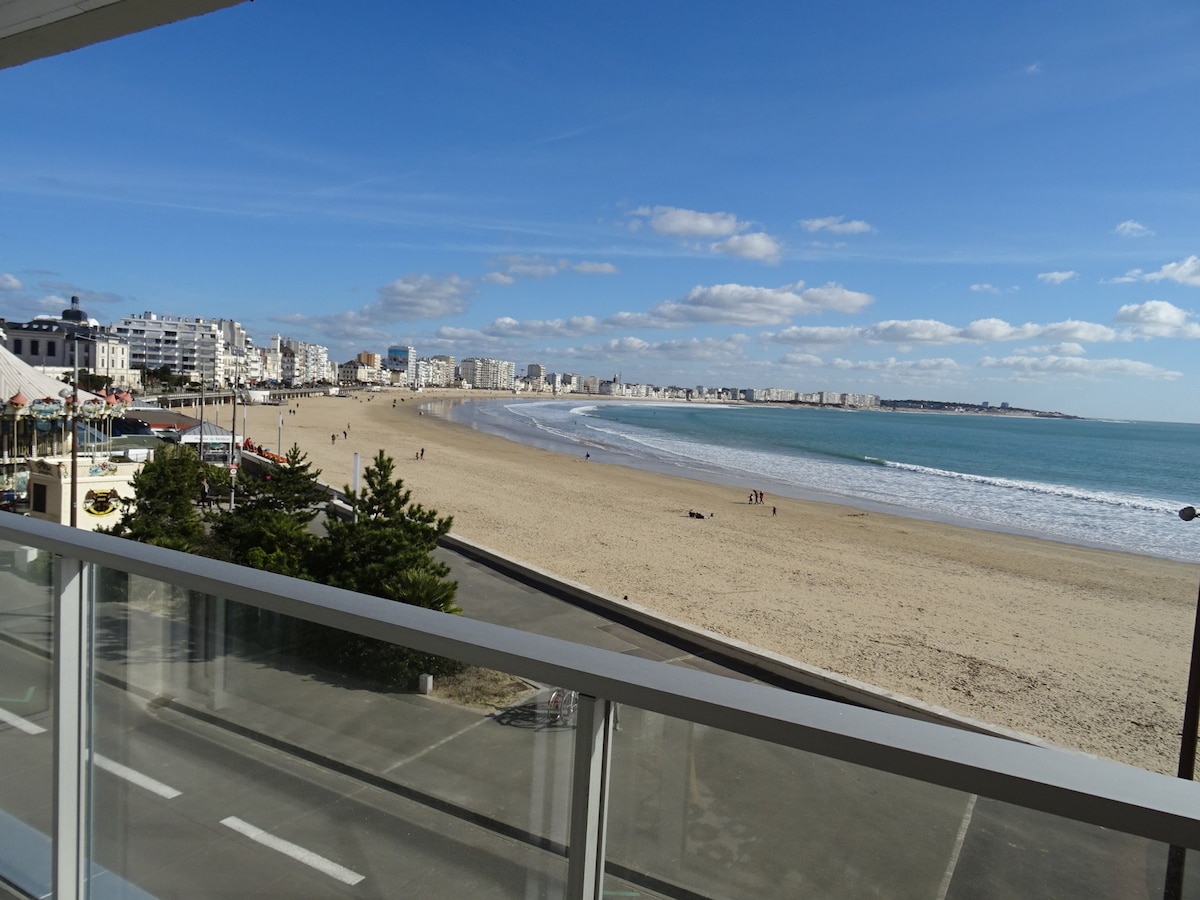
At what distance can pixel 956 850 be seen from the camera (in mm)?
930

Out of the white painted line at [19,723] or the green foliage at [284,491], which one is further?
the green foliage at [284,491]

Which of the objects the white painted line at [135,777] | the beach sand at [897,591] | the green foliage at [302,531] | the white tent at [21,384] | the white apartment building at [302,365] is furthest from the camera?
the white apartment building at [302,365]

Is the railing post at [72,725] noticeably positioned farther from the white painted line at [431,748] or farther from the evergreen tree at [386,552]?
the evergreen tree at [386,552]

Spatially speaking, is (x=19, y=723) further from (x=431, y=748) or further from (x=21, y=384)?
(x=21, y=384)

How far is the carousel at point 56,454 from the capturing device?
48.9 ft

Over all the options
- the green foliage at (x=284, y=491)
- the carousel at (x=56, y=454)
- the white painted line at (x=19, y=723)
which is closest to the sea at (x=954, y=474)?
the green foliage at (x=284, y=491)

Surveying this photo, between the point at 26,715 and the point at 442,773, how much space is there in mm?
1295

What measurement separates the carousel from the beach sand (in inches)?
328

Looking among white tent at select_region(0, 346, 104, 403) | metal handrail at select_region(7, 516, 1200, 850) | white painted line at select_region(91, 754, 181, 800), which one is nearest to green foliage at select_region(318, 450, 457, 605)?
white painted line at select_region(91, 754, 181, 800)

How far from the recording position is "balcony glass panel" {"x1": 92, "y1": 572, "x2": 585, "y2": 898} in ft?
4.05

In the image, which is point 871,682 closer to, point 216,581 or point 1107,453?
point 216,581

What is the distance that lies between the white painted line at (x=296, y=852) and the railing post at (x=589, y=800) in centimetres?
46

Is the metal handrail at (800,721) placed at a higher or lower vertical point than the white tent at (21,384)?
higher

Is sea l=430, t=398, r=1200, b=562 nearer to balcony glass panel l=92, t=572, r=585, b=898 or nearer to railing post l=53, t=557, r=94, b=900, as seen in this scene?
balcony glass panel l=92, t=572, r=585, b=898
